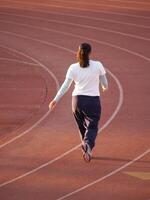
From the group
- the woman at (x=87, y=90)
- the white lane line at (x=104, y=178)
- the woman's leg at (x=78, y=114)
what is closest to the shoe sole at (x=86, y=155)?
the woman at (x=87, y=90)

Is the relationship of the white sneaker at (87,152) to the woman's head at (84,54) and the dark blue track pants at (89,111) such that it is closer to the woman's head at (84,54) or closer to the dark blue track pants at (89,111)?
the dark blue track pants at (89,111)

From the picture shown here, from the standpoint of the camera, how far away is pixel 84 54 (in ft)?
43.6

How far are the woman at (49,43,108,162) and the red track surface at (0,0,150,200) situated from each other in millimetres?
394

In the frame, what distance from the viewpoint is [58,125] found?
640 inches

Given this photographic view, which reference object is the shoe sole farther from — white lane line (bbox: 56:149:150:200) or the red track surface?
white lane line (bbox: 56:149:150:200)

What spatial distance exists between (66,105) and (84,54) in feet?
16.1

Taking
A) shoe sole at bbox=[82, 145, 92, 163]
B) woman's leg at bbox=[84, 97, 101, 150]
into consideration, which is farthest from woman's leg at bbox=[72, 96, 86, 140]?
shoe sole at bbox=[82, 145, 92, 163]

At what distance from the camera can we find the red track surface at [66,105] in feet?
41.2

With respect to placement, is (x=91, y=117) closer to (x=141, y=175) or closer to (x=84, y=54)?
(x=84, y=54)

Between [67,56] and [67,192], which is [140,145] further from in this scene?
[67,56]

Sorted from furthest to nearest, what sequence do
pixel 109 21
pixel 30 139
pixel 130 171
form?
1. pixel 109 21
2. pixel 30 139
3. pixel 130 171

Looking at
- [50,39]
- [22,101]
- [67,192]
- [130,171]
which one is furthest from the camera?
[50,39]

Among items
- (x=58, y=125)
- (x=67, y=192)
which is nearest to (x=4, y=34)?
(x=58, y=125)

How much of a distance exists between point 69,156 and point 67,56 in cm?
1028
